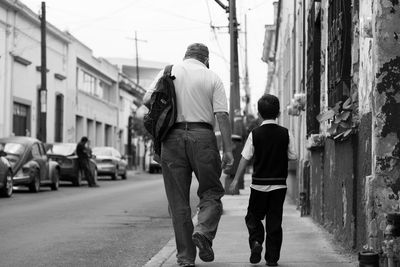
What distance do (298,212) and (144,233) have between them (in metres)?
3.13

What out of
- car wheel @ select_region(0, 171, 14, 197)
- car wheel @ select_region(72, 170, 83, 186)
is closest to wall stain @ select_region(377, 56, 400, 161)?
car wheel @ select_region(0, 171, 14, 197)

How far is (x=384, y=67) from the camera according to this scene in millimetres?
4883

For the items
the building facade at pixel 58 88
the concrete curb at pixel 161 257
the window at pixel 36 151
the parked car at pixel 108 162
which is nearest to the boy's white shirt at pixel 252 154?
the concrete curb at pixel 161 257

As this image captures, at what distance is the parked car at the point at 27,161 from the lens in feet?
56.8

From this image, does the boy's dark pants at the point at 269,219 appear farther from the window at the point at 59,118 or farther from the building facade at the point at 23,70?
the window at the point at 59,118

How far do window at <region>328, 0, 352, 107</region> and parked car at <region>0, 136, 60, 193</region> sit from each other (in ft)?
36.8

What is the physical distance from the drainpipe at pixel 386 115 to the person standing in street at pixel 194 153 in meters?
1.47

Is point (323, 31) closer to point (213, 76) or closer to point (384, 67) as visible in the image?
point (213, 76)

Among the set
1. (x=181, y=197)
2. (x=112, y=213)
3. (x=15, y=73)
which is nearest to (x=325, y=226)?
(x=181, y=197)

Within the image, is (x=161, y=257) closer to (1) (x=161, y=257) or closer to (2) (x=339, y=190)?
(1) (x=161, y=257)

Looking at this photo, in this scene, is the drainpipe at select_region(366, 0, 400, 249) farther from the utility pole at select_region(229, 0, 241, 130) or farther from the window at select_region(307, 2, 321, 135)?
the utility pole at select_region(229, 0, 241, 130)

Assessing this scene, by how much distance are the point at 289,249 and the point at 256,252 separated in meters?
1.20

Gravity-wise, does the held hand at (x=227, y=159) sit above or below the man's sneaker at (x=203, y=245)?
above

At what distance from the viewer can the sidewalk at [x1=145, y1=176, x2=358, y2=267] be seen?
6.24 metres
